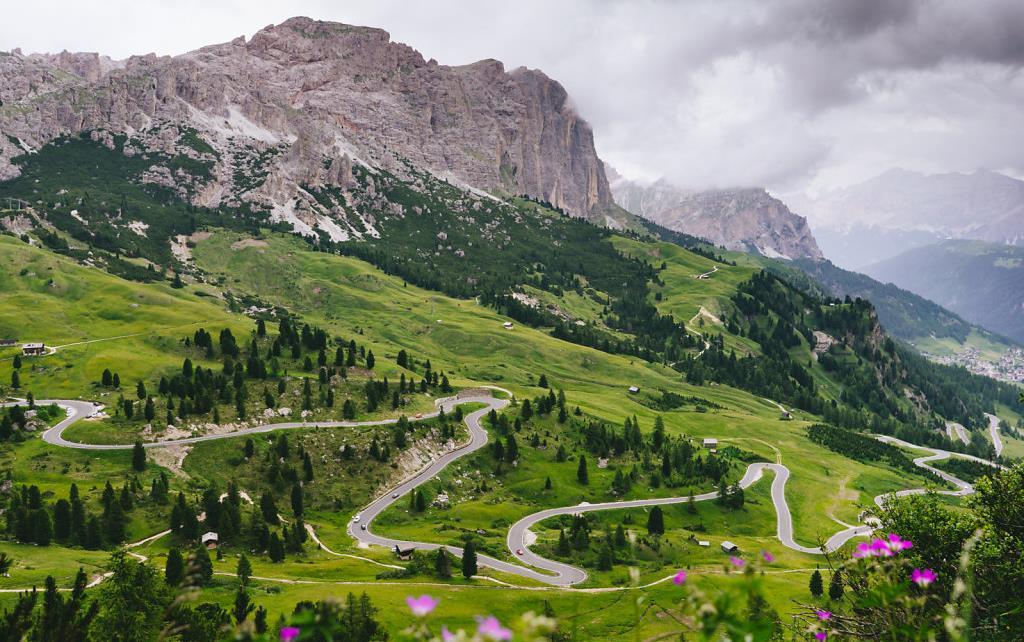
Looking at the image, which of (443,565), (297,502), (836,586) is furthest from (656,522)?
(836,586)

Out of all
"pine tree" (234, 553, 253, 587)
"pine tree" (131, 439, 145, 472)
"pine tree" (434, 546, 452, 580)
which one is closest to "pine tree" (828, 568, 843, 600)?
"pine tree" (234, 553, 253, 587)

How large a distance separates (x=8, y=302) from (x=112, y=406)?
299ft

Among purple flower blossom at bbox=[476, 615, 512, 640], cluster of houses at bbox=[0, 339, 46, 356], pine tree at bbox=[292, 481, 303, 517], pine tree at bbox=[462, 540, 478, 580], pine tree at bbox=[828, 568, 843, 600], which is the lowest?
pine tree at bbox=[292, 481, 303, 517]

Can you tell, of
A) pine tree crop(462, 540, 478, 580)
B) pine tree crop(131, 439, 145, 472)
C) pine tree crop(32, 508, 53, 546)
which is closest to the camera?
pine tree crop(32, 508, 53, 546)

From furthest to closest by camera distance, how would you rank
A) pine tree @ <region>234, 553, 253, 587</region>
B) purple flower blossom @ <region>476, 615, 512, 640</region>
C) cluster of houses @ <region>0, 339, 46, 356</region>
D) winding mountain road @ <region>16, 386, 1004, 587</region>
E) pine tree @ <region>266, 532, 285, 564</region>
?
cluster of houses @ <region>0, 339, 46, 356</region> → winding mountain road @ <region>16, 386, 1004, 587</region> → pine tree @ <region>266, 532, 285, 564</region> → pine tree @ <region>234, 553, 253, 587</region> → purple flower blossom @ <region>476, 615, 512, 640</region>

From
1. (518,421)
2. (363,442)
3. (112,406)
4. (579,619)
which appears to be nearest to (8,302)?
(112,406)

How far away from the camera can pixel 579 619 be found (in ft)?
258

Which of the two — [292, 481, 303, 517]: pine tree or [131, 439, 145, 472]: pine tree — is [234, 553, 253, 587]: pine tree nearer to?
[292, 481, 303, 517]: pine tree

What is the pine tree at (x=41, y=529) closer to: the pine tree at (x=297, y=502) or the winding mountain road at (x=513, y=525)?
the winding mountain road at (x=513, y=525)

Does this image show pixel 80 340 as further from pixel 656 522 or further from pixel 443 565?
pixel 656 522

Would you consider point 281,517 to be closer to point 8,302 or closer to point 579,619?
point 579,619

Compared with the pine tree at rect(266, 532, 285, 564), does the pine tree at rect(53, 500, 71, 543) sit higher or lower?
higher

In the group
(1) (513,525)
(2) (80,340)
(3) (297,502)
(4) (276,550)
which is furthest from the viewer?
(2) (80,340)

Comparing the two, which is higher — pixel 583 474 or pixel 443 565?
pixel 583 474
